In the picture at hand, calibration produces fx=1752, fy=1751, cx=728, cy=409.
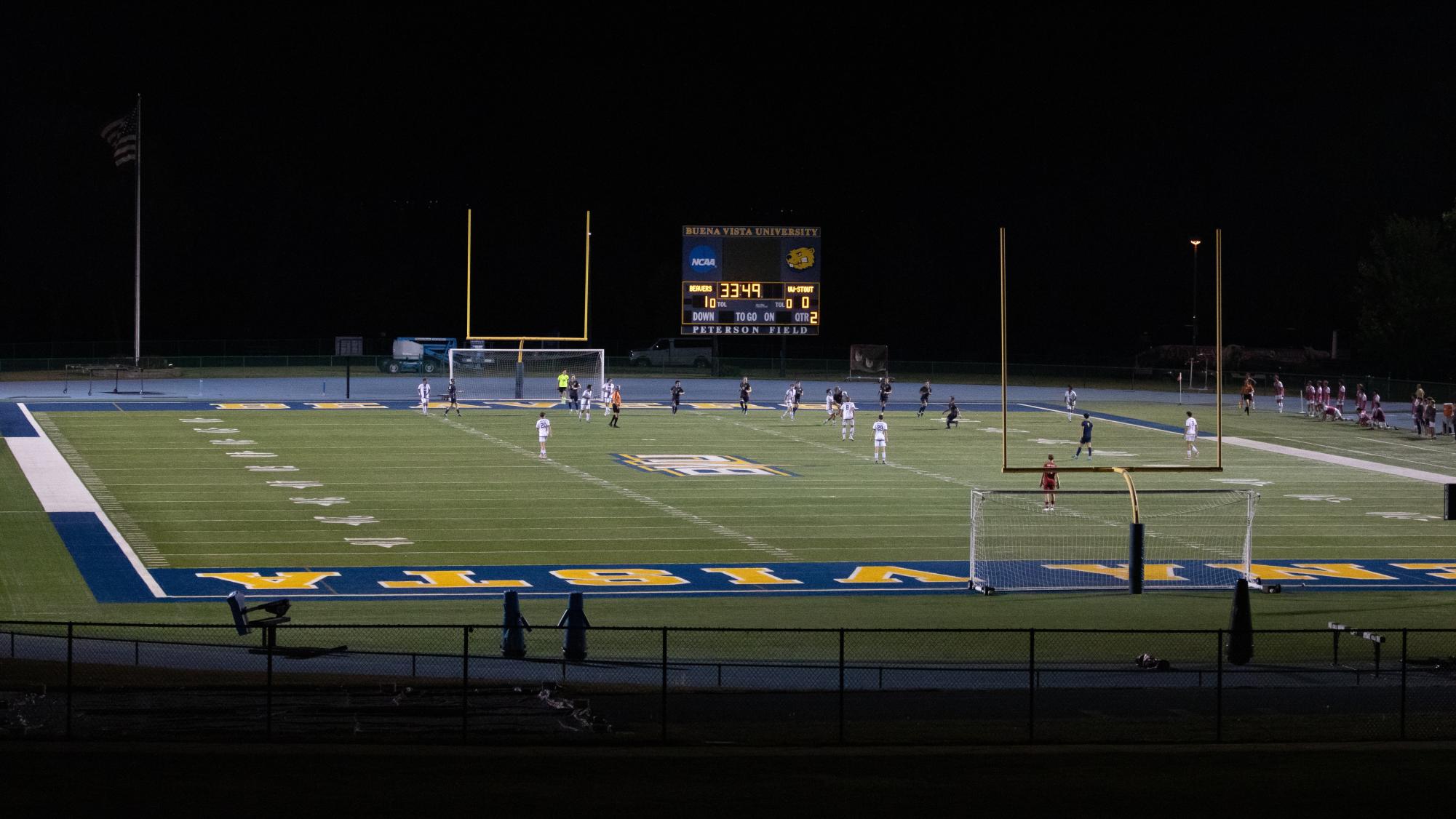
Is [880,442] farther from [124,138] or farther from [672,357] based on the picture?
[672,357]

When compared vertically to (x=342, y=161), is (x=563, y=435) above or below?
below

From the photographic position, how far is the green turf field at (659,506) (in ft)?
74.0

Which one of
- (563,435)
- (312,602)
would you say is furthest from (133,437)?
(312,602)

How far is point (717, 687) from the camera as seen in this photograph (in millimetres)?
16797

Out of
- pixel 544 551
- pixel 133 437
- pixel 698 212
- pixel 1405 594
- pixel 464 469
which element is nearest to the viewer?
pixel 1405 594

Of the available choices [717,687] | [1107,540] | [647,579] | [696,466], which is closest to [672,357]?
[696,466]

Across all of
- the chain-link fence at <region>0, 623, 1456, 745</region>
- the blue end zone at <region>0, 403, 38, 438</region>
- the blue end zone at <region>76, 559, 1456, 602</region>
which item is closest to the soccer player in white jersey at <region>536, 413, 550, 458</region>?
the blue end zone at <region>0, 403, 38, 438</region>

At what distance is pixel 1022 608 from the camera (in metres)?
23.0

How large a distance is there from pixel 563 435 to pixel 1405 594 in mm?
26860

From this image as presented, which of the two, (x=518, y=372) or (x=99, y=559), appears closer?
(x=99, y=559)

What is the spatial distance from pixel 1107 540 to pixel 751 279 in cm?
3632

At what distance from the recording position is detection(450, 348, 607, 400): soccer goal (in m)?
66.2

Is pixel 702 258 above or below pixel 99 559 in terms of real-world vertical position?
above

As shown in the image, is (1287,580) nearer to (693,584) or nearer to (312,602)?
(693,584)
